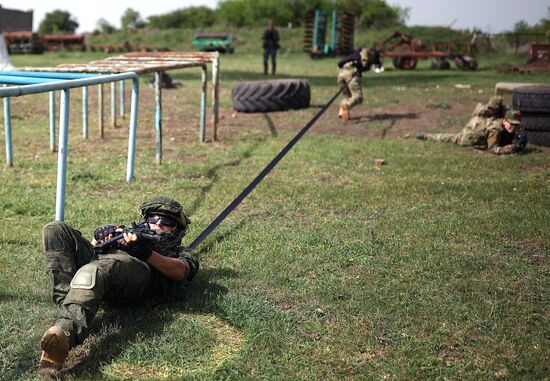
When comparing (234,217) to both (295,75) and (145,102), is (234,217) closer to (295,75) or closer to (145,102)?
(145,102)

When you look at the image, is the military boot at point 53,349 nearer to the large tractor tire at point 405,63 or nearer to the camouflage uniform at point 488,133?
the camouflage uniform at point 488,133

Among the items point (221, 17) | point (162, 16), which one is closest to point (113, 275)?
point (221, 17)

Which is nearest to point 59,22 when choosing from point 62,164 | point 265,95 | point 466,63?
point 466,63

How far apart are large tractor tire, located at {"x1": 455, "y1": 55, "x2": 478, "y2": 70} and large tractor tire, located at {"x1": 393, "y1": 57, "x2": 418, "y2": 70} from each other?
5.19ft

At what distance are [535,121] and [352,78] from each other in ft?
12.4

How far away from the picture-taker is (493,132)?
9.67 metres

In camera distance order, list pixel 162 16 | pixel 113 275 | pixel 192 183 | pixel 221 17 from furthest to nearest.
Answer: pixel 162 16, pixel 221 17, pixel 192 183, pixel 113 275

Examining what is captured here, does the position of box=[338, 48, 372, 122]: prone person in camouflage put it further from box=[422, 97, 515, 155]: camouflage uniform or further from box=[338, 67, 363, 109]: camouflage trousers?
box=[422, 97, 515, 155]: camouflage uniform

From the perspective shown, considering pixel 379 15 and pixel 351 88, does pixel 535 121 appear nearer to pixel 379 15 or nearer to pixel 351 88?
pixel 351 88

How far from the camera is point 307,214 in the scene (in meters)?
6.54

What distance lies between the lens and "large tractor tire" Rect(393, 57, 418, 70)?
26609mm

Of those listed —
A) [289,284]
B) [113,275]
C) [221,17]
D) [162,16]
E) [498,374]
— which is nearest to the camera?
[498,374]

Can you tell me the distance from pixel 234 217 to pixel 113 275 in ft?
8.71

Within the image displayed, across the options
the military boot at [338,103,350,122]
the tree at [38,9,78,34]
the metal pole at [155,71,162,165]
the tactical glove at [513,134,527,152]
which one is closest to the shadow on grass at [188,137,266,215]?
the metal pole at [155,71,162,165]
